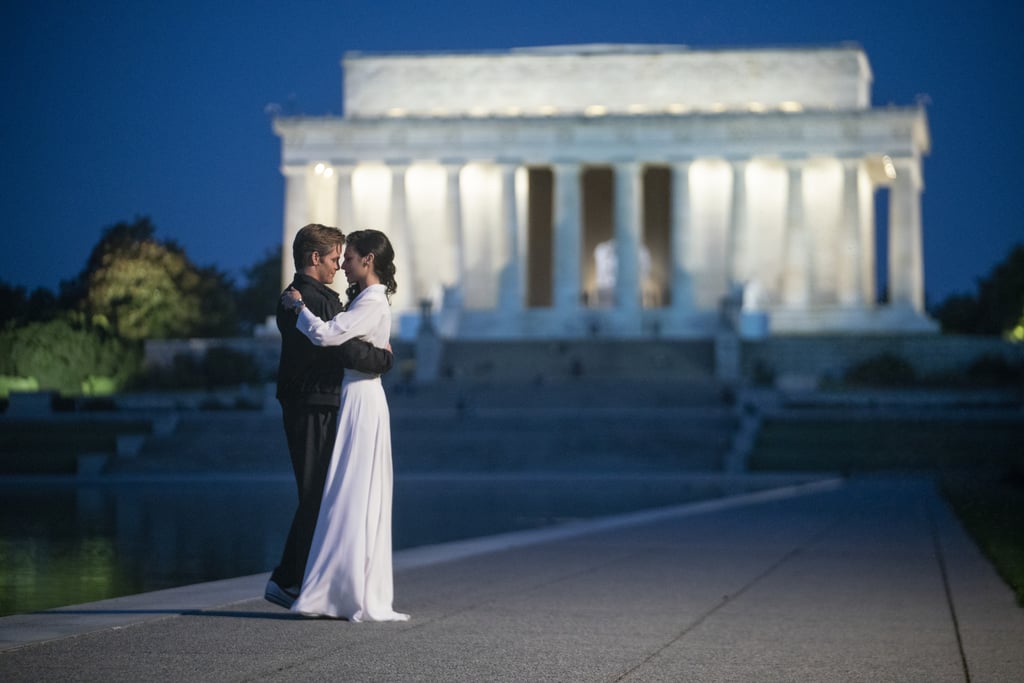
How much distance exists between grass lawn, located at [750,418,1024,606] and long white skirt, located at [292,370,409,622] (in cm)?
3129

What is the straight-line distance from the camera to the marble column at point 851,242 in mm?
88438

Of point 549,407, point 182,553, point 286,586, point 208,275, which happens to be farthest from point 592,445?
point 208,275

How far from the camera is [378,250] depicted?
13.3 metres

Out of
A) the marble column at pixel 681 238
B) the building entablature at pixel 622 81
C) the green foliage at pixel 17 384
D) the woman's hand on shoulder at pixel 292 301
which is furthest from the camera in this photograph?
the building entablature at pixel 622 81

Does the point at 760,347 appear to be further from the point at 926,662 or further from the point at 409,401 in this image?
the point at 926,662

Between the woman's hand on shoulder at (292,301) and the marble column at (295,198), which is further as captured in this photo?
the marble column at (295,198)

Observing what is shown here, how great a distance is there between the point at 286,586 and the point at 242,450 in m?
41.2

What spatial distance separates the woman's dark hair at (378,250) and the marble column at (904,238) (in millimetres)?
78432

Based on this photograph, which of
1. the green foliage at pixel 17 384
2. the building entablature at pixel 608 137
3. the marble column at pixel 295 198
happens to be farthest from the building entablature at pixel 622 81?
the green foliage at pixel 17 384

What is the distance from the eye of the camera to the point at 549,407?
64875 mm

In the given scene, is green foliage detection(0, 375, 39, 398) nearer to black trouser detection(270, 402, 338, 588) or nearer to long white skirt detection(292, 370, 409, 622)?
black trouser detection(270, 402, 338, 588)

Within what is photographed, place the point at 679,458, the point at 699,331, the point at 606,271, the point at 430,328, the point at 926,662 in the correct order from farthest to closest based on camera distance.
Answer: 1. the point at 606,271
2. the point at 699,331
3. the point at 430,328
4. the point at 679,458
5. the point at 926,662

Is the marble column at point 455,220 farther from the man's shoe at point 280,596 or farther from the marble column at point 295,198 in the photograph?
the man's shoe at point 280,596

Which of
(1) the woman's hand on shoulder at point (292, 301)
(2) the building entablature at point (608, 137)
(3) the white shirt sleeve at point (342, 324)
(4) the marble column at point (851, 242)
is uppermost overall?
(2) the building entablature at point (608, 137)
